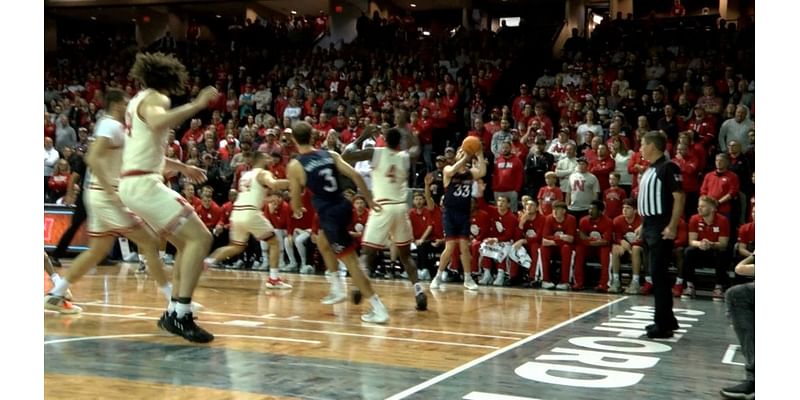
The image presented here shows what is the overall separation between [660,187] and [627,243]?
13.5ft

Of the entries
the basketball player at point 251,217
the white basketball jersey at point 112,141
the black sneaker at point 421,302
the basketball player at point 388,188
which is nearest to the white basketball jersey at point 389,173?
the basketball player at point 388,188

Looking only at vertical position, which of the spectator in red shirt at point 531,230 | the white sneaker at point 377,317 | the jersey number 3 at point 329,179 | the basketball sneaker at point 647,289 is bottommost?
the basketball sneaker at point 647,289

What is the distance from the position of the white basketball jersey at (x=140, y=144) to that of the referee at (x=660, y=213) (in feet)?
12.3

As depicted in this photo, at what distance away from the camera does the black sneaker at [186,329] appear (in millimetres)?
5691

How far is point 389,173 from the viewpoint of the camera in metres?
7.97

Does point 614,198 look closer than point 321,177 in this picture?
No

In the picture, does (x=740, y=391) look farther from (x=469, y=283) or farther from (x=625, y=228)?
(x=625, y=228)

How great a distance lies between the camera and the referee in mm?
6461

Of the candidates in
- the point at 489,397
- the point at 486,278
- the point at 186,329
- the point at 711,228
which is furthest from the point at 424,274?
the point at 489,397

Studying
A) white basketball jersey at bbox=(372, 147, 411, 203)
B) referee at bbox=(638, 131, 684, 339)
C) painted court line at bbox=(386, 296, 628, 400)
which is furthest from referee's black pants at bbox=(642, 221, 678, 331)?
white basketball jersey at bbox=(372, 147, 411, 203)

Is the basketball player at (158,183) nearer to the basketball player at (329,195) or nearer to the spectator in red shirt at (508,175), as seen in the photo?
the basketball player at (329,195)

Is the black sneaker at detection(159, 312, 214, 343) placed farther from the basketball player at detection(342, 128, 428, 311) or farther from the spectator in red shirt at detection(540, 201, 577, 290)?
the spectator in red shirt at detection(540, 201, 577, 290)

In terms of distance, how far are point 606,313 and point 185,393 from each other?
491cm
